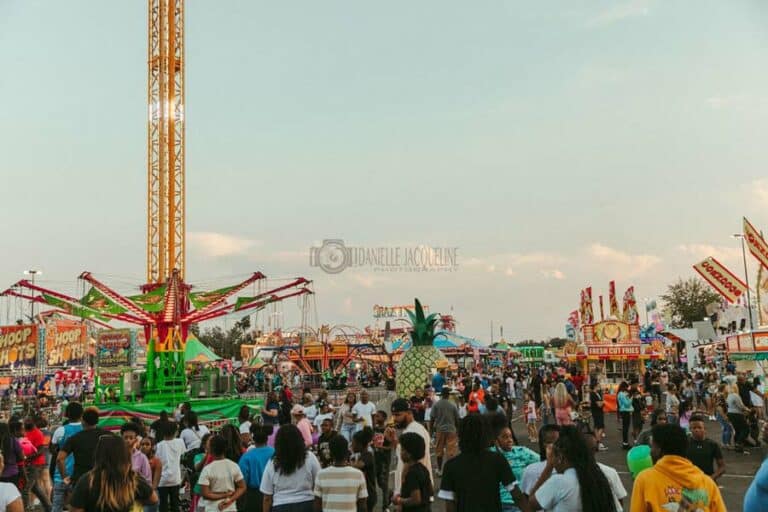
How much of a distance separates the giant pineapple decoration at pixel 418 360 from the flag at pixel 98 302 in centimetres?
989

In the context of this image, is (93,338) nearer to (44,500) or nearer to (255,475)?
(44,500)

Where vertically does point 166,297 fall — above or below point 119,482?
above

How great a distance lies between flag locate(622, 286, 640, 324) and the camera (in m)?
43.5

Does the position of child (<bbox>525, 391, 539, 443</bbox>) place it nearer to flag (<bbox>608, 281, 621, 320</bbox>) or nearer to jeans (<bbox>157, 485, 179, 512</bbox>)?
jeans (<bbox>157, 485, 179, 512</bbox>)

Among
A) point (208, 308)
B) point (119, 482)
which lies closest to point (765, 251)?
point (208, 308)

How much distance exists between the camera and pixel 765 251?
25.5 metres

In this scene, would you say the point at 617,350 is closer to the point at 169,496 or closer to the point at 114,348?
the point at 114,348

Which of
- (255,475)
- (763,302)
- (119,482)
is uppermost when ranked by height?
(763,302)

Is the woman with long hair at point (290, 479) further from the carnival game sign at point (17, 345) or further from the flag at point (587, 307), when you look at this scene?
the flag at point (587, 307)

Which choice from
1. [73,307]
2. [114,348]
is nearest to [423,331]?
[73,307]

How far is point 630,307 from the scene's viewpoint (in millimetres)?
44125

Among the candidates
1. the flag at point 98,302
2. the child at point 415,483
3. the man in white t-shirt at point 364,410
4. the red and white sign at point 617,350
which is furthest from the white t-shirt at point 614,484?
the red and white sign at point 617,350

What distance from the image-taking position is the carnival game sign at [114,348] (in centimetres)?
3797

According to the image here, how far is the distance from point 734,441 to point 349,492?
1199 cm
